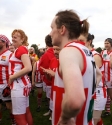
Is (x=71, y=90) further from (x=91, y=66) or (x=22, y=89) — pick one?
(x=22, y=89)

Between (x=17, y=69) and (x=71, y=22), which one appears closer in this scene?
(x=71, y=22)

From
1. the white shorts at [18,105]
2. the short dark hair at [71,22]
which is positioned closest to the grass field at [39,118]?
the white shorts at [18,105]

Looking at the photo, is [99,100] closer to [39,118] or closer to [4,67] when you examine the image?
[4,67]

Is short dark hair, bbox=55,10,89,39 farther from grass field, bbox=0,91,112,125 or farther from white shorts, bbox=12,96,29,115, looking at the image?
grass field, bbox=0,91,112,125

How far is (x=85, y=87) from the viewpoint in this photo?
5.41 ft

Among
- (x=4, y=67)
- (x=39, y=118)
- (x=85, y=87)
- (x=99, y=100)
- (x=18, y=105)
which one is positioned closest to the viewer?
(x=85, y=87)

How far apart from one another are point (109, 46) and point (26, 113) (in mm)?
3426

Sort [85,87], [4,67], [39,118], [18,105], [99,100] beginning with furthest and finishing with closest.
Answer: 1. [39,118]
2. [4,67]
3. [99,100]
4. [18,105]
5. [85,87]

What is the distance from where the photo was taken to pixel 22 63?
11.7 feet

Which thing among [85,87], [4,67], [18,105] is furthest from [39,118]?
[85,87]

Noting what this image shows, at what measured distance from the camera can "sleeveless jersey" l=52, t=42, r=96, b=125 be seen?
158 centimetres

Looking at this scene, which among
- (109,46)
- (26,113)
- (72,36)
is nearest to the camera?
(72,36)

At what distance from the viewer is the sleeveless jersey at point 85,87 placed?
5.20ft

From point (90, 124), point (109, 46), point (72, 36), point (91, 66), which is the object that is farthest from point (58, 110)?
point (109, 46)
